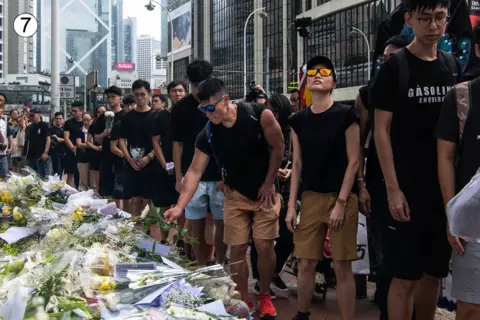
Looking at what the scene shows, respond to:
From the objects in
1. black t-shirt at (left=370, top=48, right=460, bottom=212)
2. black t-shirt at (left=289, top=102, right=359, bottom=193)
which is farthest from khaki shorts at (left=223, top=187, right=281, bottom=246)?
black t-shirt at (left=370, top=48, right=460, bottom=212)

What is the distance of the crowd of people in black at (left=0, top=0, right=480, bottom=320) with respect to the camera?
3639 mm

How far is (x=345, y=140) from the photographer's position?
4648 millimetres

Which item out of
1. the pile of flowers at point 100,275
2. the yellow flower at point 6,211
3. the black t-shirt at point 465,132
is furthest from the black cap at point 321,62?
the yellow flower at point 6,211

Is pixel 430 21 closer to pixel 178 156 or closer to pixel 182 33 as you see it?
pixel 178 156

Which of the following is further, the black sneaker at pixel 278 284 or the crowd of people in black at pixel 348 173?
the black sneaker at pixel 278 284

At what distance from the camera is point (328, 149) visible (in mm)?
4648

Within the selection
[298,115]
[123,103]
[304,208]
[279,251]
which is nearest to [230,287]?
[304,208]

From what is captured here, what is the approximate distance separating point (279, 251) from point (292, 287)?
425 mm

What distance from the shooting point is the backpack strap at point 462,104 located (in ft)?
10.8

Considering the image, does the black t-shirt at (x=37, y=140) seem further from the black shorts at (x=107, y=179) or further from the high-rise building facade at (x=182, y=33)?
the high-rise building facade at (x=182, y=33)

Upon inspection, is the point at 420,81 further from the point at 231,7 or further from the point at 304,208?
the point at 231,7

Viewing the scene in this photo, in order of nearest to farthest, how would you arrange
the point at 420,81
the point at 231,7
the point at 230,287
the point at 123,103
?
the point at 230,287 < the point at 420,81 < the point at 123,103 < the point at 231,7

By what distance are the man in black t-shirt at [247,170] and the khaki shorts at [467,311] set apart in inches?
83.3

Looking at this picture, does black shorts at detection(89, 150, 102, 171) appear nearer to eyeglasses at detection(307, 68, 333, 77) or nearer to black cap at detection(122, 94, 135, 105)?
black cap at detection(122, 94, 135, 105)
